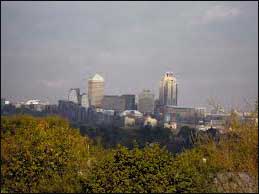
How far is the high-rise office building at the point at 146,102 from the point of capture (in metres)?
53.1

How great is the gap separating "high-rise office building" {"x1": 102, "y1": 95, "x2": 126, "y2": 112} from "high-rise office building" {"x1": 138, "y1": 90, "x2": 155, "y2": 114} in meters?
5.10

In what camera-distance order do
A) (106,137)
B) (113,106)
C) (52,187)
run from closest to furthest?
(52,187) → (106,137) → (113,106)

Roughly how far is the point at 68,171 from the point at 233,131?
566 centimetres

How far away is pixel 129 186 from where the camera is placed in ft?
35.5

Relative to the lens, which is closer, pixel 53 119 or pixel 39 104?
pixel 53 119

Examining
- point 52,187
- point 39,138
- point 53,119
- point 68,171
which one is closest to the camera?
point 52,187

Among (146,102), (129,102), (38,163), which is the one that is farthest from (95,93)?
(38,163)

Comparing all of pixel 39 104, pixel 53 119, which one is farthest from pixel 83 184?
pixel 39 104

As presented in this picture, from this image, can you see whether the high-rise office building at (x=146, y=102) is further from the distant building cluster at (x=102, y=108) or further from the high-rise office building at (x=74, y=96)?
the high-rise office building at (x=74, y=96)

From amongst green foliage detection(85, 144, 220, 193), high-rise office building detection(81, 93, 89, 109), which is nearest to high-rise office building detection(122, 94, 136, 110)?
high-rise office building detection(81, 93, 89, 109)

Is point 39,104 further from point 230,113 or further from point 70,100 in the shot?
point 230,113

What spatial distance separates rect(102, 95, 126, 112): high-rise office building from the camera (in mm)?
64525

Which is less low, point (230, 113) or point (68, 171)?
point (230, 113)

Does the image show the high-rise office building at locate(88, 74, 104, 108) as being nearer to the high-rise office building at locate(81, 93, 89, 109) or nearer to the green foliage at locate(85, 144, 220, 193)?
the high-rise office building at locate(81, 93, 89, 109)
